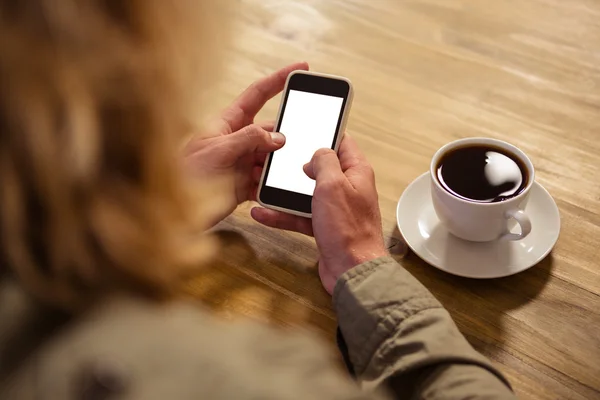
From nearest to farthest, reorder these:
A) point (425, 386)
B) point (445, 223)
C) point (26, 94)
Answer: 1. point (26, 94)
2. point (425, 386)
3. point (445, 223)

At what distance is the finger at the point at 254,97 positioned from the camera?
86 centimetres

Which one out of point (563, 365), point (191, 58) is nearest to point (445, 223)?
point (563, 365)

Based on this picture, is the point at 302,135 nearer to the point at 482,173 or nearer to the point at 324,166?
the point at 324,166

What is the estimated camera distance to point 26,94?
327 mm

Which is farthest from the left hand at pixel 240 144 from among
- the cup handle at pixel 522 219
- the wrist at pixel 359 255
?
the cup handle at pixel 522 219

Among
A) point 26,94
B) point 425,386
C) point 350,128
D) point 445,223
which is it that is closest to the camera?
point 26,94

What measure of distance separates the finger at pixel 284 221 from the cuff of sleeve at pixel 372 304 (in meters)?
0.15

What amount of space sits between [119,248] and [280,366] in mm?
127

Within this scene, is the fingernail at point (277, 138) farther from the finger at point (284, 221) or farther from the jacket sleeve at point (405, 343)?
the jacket sleeve at point (405, 343)

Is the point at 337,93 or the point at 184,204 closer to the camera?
the point at 184,204

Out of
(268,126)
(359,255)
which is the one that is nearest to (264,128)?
(268,126)

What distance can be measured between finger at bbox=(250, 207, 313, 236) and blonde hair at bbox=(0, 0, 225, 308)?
35 cm

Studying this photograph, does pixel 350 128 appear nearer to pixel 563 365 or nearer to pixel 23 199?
pixel 563 365

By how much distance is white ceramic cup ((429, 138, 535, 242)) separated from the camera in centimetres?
67
